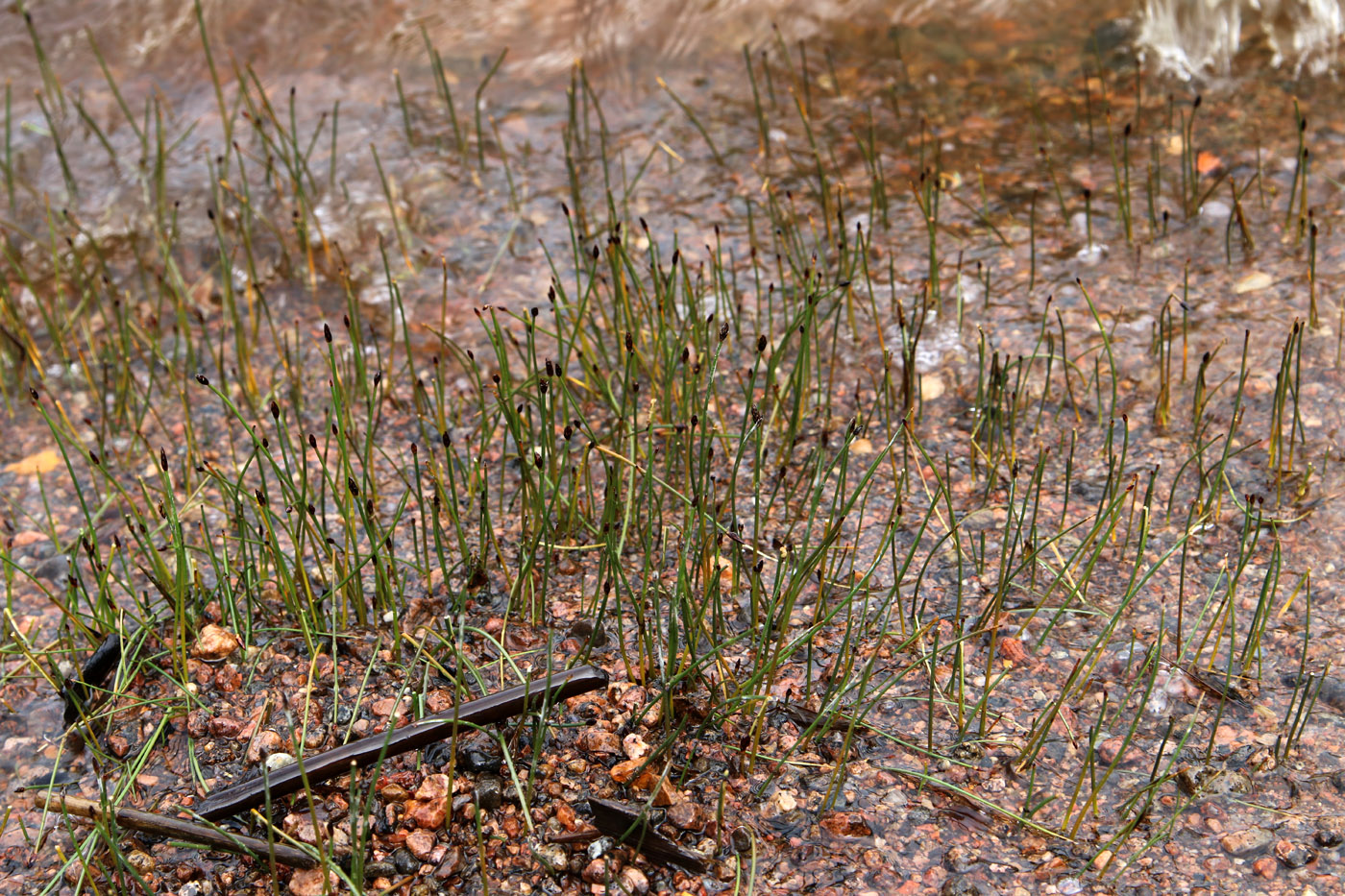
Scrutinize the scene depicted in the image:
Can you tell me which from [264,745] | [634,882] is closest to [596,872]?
[634,882]

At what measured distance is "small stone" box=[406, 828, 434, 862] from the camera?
88.4 inches

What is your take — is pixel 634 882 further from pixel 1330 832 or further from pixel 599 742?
pixel 1330 832

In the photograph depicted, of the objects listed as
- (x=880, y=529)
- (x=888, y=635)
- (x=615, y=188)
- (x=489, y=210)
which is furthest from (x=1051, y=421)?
(x=489, y=210)

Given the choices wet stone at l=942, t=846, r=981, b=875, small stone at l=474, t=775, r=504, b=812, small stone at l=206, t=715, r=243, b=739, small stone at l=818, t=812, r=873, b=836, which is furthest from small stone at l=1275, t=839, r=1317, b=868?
small stone at l=206, t=715, r=243, b=739

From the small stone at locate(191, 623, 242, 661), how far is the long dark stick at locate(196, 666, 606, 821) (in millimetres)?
445

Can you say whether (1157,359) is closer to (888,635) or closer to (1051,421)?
(1051,421)

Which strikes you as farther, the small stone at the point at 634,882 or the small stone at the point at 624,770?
the small stone at the point at 624,770

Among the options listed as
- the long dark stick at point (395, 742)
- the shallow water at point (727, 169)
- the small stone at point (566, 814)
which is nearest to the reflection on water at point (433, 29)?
the shallow water at point (727, 169)

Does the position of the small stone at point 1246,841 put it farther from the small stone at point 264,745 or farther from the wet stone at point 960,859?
the small stone at point 264,745

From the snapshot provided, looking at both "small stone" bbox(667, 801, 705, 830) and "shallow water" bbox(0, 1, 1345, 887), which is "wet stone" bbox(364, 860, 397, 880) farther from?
"shallow water" bbox(0, 1, 1345, 887)

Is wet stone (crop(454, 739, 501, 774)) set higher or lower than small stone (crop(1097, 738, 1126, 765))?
higher

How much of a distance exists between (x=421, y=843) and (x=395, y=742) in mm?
212

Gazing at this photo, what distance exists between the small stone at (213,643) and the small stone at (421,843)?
77 cm

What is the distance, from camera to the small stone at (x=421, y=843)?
7.36 ft
